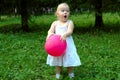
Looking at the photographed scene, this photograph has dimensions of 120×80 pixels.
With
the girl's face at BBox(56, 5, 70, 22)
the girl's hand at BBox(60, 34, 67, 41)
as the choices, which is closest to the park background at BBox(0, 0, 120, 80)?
the girl's hand at BBox(60, 34, 67, 41)

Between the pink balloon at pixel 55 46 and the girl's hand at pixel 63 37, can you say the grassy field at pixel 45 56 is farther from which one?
the girl's hand at pixel 63 37

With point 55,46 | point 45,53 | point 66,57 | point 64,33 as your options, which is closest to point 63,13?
point 64,33

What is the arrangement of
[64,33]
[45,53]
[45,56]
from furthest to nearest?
[45,53]
[45,56]
[64,33]

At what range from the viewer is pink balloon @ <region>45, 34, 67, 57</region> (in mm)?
6207

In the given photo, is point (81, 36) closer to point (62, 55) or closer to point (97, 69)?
point (97, 69)

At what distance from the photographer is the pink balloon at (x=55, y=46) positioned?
6.21 meters

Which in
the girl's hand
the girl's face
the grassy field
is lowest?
the grassy field

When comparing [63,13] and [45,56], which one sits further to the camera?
[45,56]

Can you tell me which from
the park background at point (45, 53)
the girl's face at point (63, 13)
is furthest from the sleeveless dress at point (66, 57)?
the park background at point (45, 53)

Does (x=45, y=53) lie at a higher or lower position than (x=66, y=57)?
lower

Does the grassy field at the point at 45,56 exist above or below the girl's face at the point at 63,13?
below

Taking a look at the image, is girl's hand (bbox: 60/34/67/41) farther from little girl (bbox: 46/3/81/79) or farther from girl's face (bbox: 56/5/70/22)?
girl's face (bbox: 56/5/70/22)

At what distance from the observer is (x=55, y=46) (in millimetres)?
6207

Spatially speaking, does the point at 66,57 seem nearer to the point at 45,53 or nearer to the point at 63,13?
the point at 63,13
